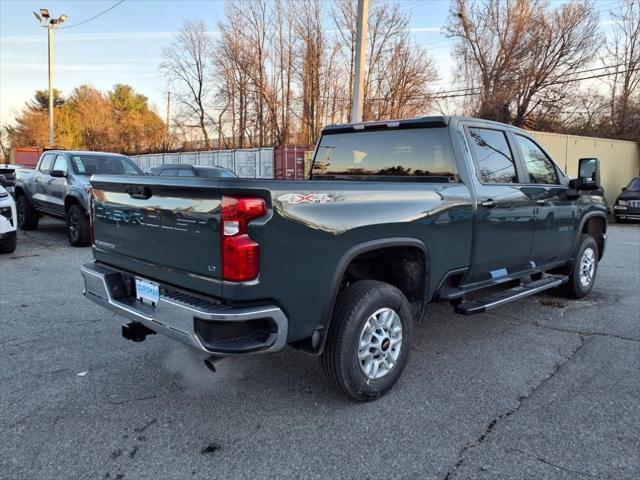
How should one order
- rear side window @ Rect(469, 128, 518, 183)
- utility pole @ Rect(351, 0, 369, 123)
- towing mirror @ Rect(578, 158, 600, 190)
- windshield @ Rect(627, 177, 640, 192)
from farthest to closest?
windshield @ Rect(627, 177, 640, 192) < utility pole @ Rect(351, 0, 369, 123) < towing mirror @ Rect(578, 158, 600, 190) < rear side window @ Rect(469, 128, 518, 183)

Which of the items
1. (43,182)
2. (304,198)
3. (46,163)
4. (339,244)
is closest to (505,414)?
(339,244)

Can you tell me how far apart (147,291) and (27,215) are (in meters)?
10.1

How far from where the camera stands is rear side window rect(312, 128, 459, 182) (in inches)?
167

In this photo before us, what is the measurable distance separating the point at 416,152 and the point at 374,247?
1.41m

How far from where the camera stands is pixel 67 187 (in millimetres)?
9414

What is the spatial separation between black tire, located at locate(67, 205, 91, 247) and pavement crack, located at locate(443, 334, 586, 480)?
26.3 ft

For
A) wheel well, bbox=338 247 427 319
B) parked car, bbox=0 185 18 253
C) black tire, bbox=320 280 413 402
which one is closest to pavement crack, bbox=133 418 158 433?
black tire, bbox=320 280 413 402

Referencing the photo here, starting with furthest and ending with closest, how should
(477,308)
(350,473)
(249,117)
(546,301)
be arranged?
(249,117), (546,301), (477,308), (350,473)

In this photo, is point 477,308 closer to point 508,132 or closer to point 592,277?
point 508,132

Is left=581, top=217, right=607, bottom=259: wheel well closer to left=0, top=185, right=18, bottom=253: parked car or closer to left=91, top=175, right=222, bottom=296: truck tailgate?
left=91, top=175, right=222, bottom=296: truck tailgate

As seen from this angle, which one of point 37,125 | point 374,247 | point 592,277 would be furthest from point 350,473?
point 37,125

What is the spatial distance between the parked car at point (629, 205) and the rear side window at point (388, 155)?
48.6ft

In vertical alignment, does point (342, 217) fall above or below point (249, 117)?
below

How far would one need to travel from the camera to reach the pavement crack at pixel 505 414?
9.01ft
